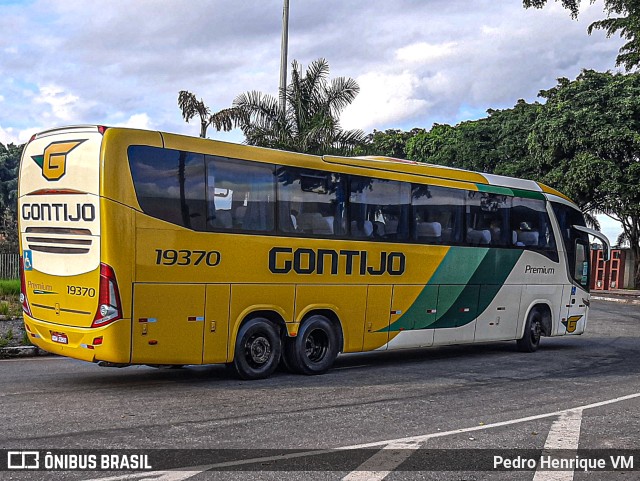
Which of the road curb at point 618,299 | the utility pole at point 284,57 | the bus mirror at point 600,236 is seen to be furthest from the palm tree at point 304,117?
the road curb at point 618,299

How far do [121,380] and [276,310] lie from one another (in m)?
→ 2.37

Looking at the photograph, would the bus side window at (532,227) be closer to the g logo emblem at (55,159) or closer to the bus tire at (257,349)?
the bus tire at (257,349)

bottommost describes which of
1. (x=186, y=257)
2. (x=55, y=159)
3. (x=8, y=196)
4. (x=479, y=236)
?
(x=186, y=257)

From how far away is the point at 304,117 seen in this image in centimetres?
2553

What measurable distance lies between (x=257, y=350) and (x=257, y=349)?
0.05 feet

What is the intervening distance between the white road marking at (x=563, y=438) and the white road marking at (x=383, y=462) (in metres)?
1.17

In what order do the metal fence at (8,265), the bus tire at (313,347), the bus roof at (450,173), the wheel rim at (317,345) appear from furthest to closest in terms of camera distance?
the metal fence at (8,265), the bus roof at (450,173), the wheel rim at (317,345), the bus tire at (313,347)

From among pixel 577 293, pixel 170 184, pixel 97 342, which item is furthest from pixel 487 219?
pixel 97 342

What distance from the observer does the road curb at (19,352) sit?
550 inches

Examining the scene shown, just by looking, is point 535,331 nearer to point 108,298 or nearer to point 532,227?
point 532,227

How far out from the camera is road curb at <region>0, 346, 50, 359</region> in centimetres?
1398

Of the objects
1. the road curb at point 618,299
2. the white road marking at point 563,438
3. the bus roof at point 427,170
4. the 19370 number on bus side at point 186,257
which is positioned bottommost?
the white road marking at point 563,438

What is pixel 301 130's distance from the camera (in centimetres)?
2547

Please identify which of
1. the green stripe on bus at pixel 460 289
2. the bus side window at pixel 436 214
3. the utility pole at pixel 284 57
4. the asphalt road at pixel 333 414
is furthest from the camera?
the utility pole at pixel 284 57
